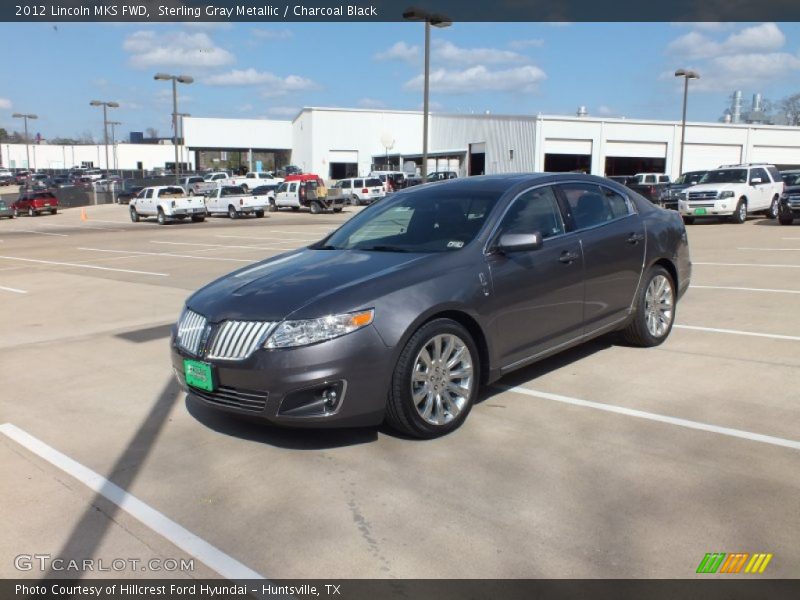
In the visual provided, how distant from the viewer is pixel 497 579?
2986 mm

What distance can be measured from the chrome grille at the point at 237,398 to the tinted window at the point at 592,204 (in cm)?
304

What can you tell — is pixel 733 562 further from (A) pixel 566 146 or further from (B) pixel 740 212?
(A) pixel 566 146

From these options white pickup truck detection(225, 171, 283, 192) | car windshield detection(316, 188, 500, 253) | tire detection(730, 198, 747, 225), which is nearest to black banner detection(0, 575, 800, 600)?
car windshield detection(316, 188, 500, 253)

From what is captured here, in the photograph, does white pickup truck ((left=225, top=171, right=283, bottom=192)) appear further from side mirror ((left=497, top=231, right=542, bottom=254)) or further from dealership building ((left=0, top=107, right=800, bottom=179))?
side mirror ((left=497, top=231, right=542, bottom=254))

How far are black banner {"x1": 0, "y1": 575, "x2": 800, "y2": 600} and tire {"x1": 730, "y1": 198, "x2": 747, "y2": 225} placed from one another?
22.4 metres

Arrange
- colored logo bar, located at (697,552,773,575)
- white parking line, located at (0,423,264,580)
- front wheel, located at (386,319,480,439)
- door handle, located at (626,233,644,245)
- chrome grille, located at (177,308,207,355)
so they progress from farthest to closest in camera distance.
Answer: door handle, located at (626,233,644,245)
chrome grille, located at (177,308,207,355)
front wheel, located at (386,319,480,439)
white parking line, located at (0,423,264,580)
colored logo bar, located at (697,552,773,575)

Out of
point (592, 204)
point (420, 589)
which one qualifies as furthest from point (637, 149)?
point (420, 589)

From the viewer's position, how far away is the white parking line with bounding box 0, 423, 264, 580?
3135 millimetres

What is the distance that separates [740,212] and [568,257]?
66.3 ft

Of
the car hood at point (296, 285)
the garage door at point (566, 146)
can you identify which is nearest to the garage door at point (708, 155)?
the garage door at point (566, 146)

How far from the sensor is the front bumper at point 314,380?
403cm

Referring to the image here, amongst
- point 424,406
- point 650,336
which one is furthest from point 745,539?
point 650,336

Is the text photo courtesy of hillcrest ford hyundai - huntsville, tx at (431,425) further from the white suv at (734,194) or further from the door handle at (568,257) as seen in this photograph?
the white suv at (734,194)

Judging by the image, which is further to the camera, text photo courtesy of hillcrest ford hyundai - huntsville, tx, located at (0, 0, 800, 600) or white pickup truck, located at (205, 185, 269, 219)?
white pickup truck, located at (205, 185, 269, 219)
